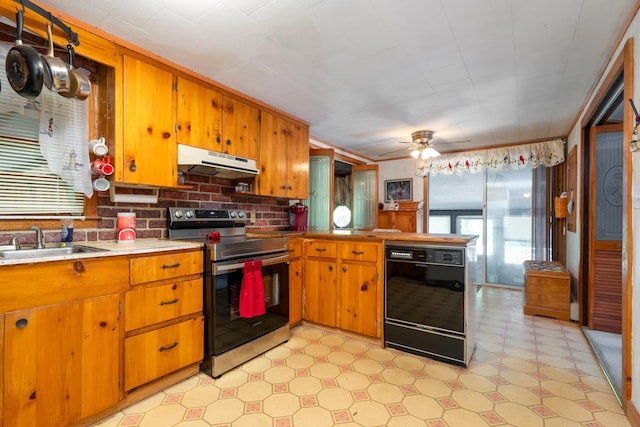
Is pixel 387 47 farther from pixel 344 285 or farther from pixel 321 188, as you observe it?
pixel 321 188

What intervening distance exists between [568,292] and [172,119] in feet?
13.7

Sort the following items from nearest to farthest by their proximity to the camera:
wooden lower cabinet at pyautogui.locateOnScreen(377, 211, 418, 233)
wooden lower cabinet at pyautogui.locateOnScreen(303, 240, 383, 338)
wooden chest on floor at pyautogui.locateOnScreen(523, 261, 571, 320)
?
wooden lower cabinet at pyautogui.locateOnScreen(303, 240, 383, 338) < wooden chest on floor at pyautogui.locateOnScreen(523, 261, 571, 320) < wooden lower cabinet at pyautogui.locateOnScreen(377, 211, 418, 233)

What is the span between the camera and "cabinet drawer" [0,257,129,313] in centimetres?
130

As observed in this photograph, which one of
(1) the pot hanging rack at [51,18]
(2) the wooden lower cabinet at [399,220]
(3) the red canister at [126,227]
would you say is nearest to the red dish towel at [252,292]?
(3) the red canister at [126,227]

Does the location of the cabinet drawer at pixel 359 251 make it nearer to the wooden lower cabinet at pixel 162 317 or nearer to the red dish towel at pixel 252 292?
the red dish towel at pixel 252 292

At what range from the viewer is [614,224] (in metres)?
2.74

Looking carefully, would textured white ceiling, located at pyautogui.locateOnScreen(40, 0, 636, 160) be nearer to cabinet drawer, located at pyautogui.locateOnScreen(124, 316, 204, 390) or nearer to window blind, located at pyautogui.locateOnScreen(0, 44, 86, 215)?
window blind, located at pyautogui.locateOnScreen(0, 44, 86, 215)

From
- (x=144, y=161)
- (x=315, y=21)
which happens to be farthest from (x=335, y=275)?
(x=315, y=21)

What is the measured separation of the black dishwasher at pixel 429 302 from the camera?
2154 mm

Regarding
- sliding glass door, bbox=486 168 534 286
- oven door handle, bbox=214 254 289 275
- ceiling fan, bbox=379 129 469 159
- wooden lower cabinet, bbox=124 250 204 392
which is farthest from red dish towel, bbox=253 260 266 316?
sliding glass door, bbox=486 168 534 286

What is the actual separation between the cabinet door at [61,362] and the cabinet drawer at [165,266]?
0.55 ft

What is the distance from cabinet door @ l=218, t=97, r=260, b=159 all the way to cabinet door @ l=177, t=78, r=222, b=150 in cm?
7

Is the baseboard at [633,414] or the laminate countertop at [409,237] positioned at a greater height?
the laminate countertop at [409,237]

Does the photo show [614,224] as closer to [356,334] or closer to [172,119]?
[356,334]
